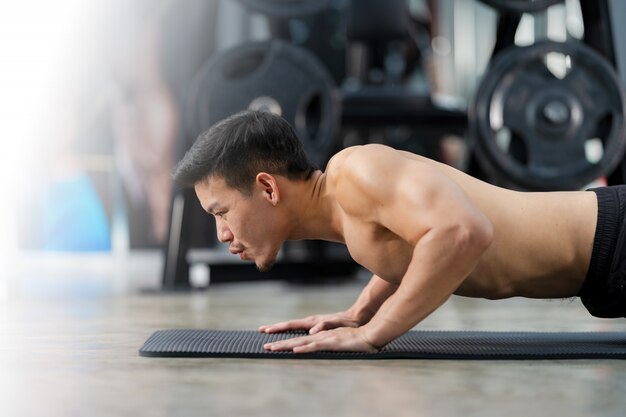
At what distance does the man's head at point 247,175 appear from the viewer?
1.52 metres

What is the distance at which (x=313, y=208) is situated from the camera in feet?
5.17

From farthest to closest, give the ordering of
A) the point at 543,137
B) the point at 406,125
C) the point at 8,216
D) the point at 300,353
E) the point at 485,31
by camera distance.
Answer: the point at 485,31 → the point at 406,125 → the point at 543,137 → the point at 8,216 → the point at 300,353

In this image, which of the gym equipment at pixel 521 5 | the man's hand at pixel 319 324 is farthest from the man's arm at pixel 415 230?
the gym equipment at pixel 521 5

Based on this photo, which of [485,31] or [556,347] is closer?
[556,347]

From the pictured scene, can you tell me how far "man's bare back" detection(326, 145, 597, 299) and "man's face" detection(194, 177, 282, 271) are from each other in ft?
0.40

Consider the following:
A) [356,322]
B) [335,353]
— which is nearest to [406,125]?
[356,322]

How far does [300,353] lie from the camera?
1.45 meters

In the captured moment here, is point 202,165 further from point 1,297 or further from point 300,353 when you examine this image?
point 1,297

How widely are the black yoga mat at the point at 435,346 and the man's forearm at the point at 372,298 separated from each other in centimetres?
8

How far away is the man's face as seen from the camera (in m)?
1.53

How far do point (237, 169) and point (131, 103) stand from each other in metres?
4.65

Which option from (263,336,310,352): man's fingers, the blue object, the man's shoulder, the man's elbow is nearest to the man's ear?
the man's shoulder

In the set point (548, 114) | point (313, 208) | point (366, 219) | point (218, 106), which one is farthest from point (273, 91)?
point (366, 219)

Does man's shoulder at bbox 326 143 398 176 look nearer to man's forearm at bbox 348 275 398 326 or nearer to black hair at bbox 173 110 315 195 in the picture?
black hair at bbox 173 110 315 195
